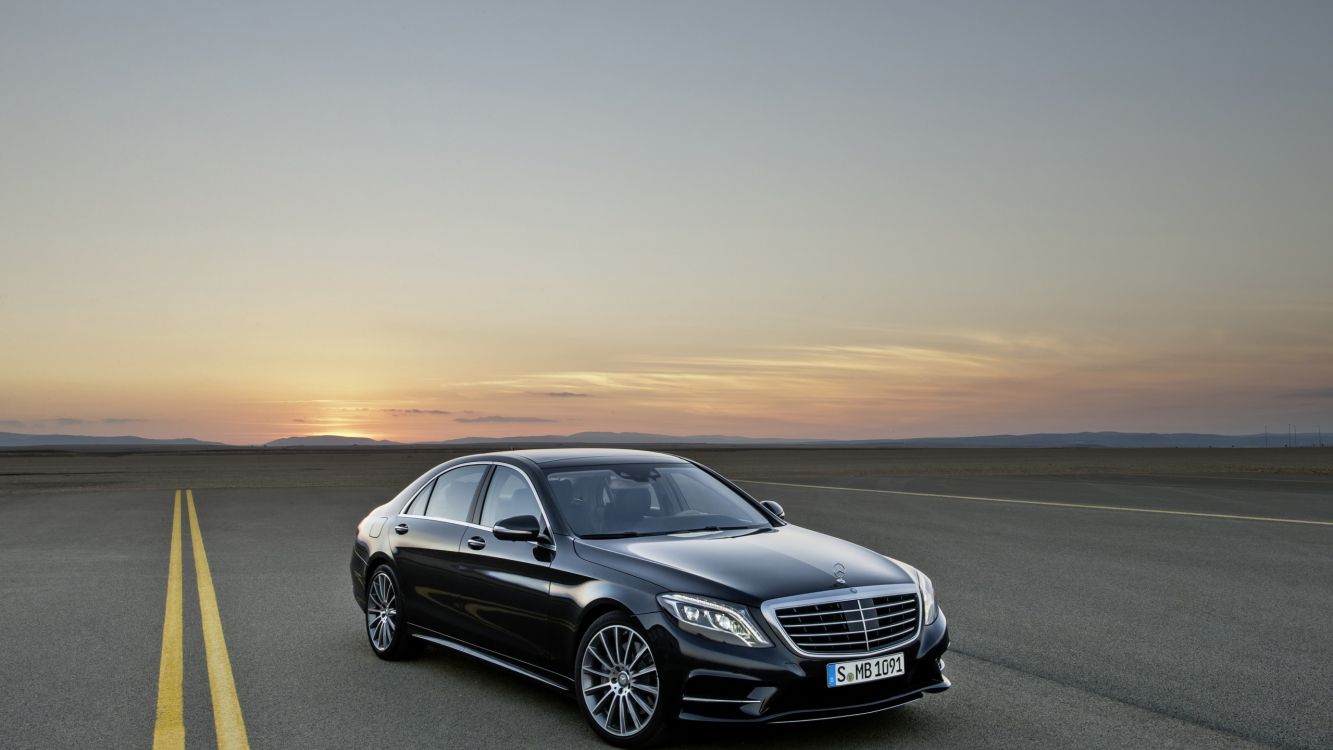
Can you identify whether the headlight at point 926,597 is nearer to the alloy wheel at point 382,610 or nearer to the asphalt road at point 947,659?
the asphalt road at point 947,659

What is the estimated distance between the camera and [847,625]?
569cm

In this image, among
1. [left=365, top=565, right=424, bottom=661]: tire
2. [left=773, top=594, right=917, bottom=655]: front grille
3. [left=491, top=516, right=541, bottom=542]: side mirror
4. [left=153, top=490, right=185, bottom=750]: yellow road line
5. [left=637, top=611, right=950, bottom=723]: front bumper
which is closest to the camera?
[left=637, top=611, right=950, bottom=723]: front bumper

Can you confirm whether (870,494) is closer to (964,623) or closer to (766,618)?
(964,623)

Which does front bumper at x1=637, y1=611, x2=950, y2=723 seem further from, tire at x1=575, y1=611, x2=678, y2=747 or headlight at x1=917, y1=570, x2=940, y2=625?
headlight at x1=917, y1=570, x2=940, y2=625

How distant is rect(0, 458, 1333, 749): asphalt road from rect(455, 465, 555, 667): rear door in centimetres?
37

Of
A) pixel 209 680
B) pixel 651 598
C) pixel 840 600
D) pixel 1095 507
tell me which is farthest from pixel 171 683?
pixel 1095 507

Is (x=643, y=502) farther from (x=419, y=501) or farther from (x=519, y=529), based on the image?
(x=419, y=501)

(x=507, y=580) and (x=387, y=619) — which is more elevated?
(x=507, y=580)

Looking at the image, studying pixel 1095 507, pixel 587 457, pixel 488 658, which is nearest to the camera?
pixel 488 658

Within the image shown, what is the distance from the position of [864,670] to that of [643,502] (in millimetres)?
1955

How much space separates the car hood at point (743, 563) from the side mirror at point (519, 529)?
0.31 meters

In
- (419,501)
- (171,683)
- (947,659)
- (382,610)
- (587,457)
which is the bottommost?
(171,683)

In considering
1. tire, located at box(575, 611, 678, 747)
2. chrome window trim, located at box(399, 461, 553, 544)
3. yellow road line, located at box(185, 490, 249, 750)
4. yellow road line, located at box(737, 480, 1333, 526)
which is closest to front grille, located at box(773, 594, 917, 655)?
tire, located at box(575, 611, 678, 747)

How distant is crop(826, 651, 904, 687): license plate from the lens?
552 cm
